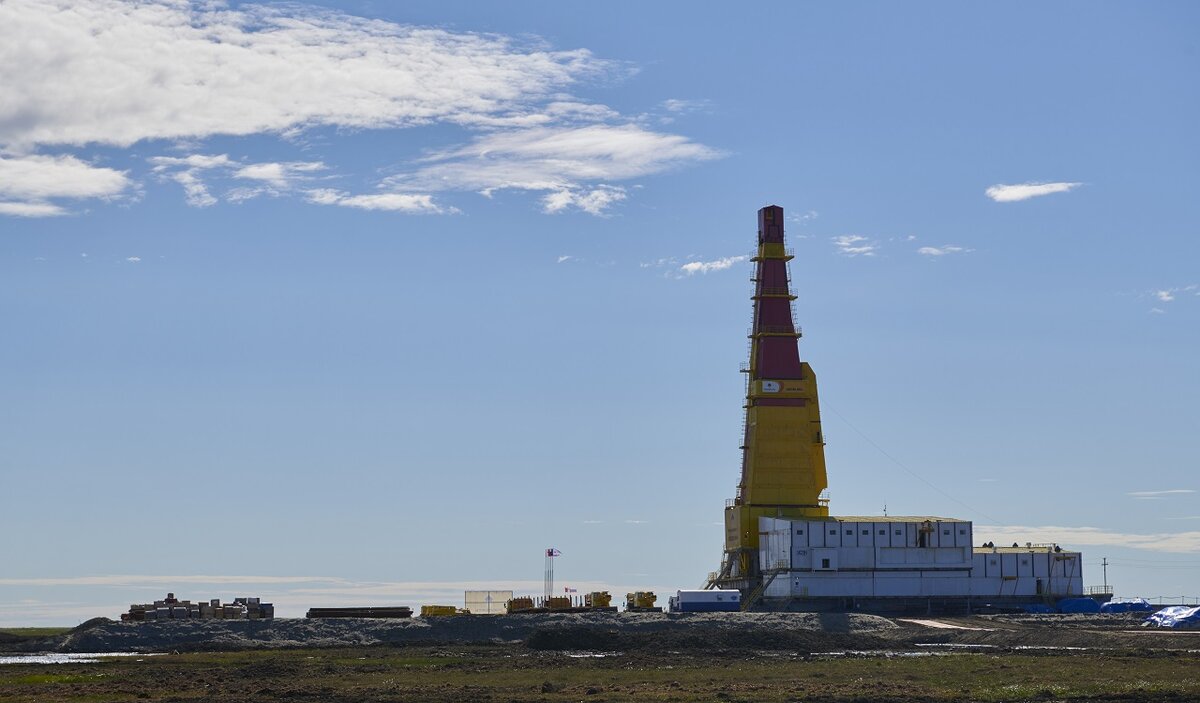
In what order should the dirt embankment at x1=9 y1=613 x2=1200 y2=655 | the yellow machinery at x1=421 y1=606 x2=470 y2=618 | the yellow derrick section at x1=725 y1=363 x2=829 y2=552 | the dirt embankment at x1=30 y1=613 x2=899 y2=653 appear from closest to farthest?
the dirt embankment at x1=9 y1=613 x2=1200 y2=655 < the dirt embankment at x1=30 y1=613 x2=899 y2=653 < the yellow machinery at x1=421 y1=606 x2=470 y2=618 < the yellow derrick section at x1=725 y1=363 x2=829 y2=552

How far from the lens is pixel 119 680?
5869 cm

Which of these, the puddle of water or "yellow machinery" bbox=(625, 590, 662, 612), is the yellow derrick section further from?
the puddle of water

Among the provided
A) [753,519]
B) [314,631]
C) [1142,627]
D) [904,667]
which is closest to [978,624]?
[1142,627]

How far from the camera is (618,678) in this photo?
5784 cm

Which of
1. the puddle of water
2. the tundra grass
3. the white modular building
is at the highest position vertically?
the white modular building

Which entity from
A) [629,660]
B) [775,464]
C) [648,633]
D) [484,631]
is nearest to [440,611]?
[484,631]

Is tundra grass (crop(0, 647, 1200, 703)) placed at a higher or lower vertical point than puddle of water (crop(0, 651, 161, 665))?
higher

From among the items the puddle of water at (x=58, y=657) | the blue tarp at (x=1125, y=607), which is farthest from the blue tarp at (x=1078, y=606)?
the puddle of water at (x=58, y=657)

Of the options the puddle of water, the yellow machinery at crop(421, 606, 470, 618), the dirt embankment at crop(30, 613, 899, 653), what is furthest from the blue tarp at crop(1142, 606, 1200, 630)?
the puddle of water

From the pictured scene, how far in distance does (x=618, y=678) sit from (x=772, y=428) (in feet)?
154

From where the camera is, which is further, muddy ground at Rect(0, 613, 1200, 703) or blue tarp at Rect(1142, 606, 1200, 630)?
blue tarp at Rect(1142, 606, 1200, 630)

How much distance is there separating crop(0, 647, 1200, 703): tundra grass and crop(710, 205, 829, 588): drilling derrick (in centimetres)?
3304

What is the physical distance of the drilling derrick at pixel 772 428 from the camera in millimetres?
103062

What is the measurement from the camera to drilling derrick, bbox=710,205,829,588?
10306 centimetres
